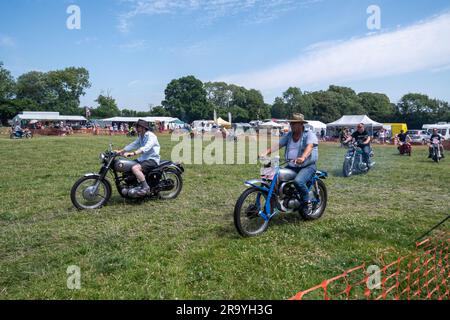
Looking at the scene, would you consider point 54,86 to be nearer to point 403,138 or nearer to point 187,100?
point 187,100

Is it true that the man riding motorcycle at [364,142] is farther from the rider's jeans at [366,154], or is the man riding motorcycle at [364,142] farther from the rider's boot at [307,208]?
the rider's boot at [307,208]

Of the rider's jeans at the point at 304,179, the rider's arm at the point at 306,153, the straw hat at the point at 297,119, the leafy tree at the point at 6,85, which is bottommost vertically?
the rider's jeans at the point at 304,179

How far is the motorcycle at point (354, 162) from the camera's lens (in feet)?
35.4

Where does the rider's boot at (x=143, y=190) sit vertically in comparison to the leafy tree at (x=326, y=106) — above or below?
below

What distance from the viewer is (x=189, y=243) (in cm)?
475

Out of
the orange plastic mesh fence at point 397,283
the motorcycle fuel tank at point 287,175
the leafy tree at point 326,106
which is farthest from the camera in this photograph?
the leafy tree at point 326,106

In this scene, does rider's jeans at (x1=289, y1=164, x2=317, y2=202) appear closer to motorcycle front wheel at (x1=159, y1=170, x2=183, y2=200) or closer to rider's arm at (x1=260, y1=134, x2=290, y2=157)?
rider's arm at (x1=260, y1=134, x2=290, y2=157)

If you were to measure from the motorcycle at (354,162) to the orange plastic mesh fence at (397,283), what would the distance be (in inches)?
270

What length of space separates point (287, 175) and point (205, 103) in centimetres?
9158

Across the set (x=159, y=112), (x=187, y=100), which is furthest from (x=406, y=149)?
(x=187, y=100)

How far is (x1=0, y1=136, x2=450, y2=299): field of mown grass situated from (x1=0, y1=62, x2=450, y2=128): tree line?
66.3 meters

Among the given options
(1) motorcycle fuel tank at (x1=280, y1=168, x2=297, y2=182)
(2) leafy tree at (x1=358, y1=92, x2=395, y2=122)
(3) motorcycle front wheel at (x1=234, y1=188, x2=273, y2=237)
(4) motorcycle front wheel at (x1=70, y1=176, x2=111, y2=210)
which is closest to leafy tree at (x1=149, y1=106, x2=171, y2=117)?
(2) leafy tree at (x1=358, y1=92, x2=395, y2=122)

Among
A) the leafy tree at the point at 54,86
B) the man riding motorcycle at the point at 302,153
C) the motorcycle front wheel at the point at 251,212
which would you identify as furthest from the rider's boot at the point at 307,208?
the leafy tree at the point at 54,86
